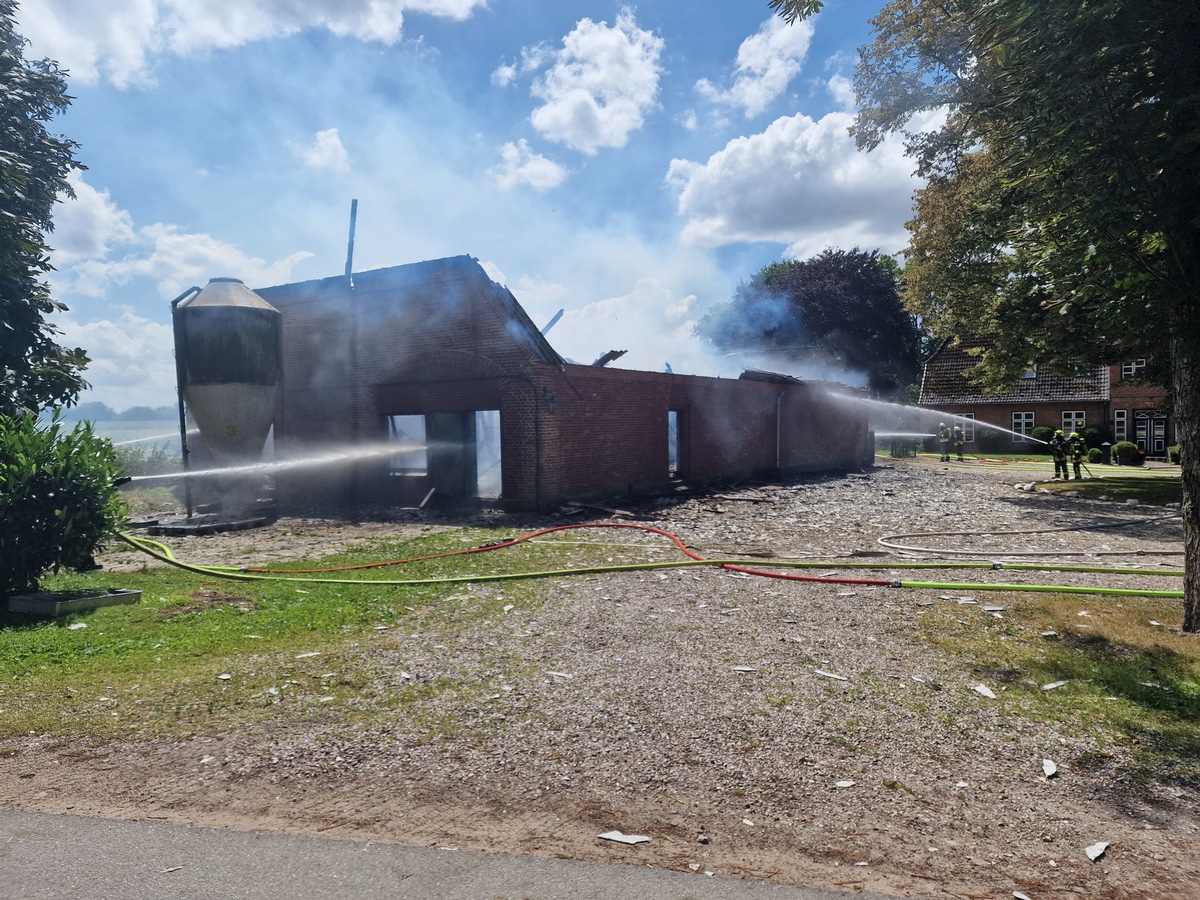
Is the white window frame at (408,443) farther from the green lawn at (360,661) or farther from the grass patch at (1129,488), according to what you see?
the grass patch at (1129,488)

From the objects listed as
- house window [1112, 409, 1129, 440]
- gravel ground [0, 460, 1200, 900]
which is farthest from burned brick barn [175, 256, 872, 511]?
house window [1112, 409, 1129, 440]

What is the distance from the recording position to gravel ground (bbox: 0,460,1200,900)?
9.80 feet

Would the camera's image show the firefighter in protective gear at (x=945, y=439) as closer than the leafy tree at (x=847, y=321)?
Yes

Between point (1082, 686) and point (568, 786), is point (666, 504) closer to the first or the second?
point (1082, 686)

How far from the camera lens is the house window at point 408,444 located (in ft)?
57.4

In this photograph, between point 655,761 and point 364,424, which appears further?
point 364,424

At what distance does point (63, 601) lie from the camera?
6996 millimetres

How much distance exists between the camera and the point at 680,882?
9.07 ft

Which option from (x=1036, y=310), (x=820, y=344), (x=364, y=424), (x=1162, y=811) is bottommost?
(x=1162, y=811)

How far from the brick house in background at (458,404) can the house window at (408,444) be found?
0.12 ft

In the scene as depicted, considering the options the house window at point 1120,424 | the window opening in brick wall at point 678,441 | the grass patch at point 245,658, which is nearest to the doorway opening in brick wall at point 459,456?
the window opening in brick wall at point 678,441

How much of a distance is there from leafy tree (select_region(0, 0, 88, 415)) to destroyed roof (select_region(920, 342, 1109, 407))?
120ft

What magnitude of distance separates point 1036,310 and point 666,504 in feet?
30.2

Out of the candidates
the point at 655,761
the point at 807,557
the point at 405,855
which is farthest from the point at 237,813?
the point at 807,557
